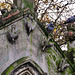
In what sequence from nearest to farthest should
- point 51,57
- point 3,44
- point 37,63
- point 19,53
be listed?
point 3,44
point 19,53
point 37,63
point 51,57

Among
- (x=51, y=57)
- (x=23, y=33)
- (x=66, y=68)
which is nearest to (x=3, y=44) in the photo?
(x=23, y=33)

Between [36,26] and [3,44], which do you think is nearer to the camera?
[3,44]

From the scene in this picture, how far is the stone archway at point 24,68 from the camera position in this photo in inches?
160

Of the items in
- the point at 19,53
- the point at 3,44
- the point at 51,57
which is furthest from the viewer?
the point at 51,57

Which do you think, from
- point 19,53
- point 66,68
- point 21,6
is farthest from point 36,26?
point 66,68

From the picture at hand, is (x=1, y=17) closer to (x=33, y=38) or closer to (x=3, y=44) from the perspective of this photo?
(x=3, y=44)

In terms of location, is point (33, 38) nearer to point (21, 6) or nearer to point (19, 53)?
point (19, 53)

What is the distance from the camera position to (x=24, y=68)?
4473 mm

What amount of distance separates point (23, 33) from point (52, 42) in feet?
5.49

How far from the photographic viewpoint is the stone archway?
4074 millimetres

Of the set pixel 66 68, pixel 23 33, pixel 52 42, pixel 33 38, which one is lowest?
pixel 66 68

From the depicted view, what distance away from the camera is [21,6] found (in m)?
4.70

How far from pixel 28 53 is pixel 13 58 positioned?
2.13 ft

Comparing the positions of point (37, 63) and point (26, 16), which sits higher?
point (26, 16)
